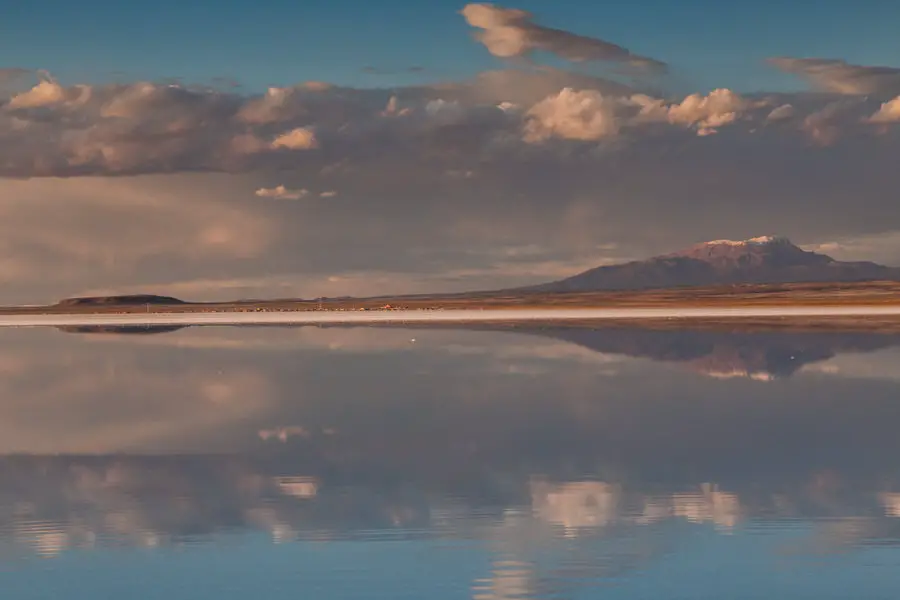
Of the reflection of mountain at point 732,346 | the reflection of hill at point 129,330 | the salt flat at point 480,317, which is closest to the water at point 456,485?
the reflection of mountain at point 732,346

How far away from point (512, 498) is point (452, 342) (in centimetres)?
3889

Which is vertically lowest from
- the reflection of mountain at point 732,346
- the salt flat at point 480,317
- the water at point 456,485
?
the water at point 456,485

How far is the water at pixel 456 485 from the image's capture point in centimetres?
1220

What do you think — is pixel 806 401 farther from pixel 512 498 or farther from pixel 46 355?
pixel 46 355

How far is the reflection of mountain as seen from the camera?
36844 millimetres

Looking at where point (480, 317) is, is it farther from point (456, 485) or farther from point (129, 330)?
point (456, 485)

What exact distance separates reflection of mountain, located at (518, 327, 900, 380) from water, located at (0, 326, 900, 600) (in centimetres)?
139

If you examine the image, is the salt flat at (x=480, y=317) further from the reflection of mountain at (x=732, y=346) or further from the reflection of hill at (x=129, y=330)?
the reflection of mountain at (x=732, y=346)

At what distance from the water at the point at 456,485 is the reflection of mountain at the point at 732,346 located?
139 cm

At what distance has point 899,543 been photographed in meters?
13.1

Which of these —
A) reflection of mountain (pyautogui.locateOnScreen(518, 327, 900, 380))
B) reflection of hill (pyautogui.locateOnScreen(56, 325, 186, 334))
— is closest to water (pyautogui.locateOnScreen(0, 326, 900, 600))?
reflection of mountain (pyautogui.locateOnScreen(518, 327, 900, 380))

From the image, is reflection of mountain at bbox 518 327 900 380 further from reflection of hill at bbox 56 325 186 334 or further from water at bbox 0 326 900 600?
reflection of hill at bbox 56 325 186 334

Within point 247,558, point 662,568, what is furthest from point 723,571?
point 247,558

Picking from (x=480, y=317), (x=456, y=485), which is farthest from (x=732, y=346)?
(x=480, y=317)
